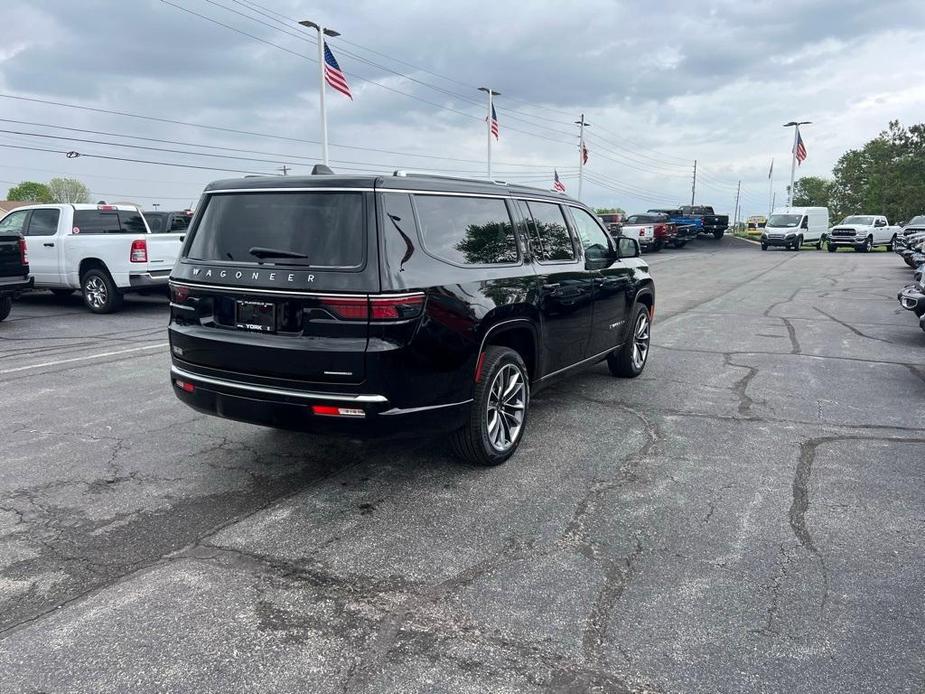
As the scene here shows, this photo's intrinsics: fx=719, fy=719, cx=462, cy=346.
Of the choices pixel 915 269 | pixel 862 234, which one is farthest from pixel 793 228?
pixel 915 269

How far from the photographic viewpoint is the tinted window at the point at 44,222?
13109 mm

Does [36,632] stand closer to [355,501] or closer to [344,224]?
[355,501]

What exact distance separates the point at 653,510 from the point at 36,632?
10.1 feet

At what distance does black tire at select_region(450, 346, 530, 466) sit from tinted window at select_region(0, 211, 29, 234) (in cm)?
1221

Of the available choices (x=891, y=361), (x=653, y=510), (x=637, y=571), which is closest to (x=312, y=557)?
(x=637, y=571)

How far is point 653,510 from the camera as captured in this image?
13.5 ft

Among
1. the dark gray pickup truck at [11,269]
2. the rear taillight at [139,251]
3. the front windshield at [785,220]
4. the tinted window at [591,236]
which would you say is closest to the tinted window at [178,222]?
the rear taillight at [139,251]

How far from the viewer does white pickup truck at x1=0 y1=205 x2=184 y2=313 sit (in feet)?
41.1

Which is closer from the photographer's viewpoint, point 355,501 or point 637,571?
point 637,571

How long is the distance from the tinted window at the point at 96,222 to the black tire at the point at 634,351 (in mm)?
10104

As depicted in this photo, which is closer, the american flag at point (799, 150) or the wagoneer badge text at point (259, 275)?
the wagoneer badge text at point (259, 275)

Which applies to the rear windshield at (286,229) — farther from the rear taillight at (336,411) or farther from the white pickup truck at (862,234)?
the white pickup truck at (862,234)

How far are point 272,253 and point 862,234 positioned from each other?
133 ft

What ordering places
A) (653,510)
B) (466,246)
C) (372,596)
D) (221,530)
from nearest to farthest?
(372,596)
(221,530)
(653,510)
(466,246)
